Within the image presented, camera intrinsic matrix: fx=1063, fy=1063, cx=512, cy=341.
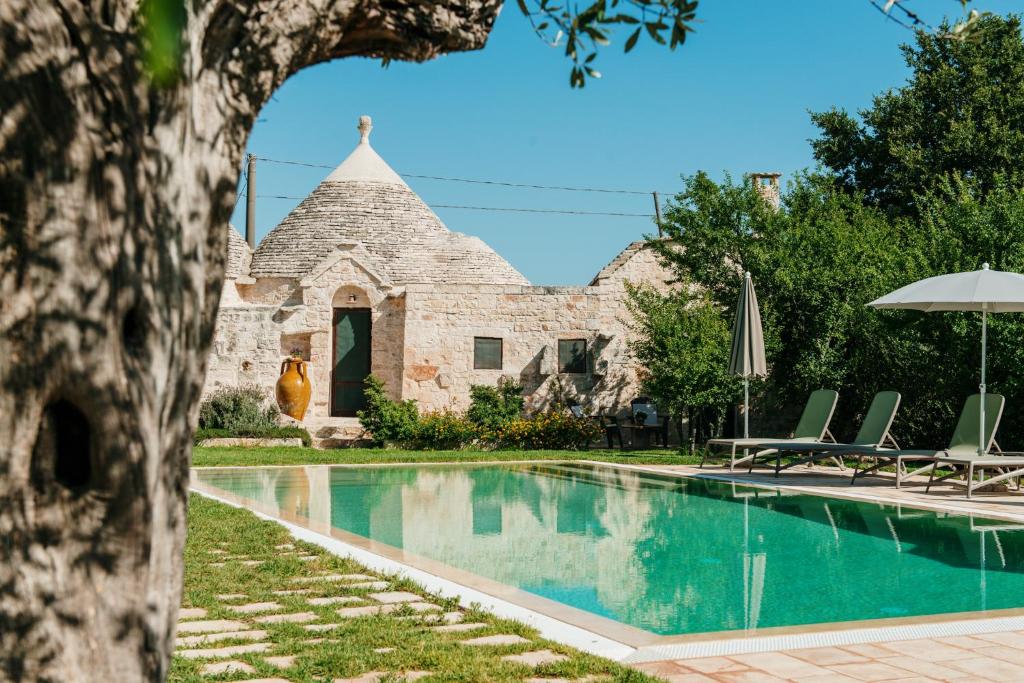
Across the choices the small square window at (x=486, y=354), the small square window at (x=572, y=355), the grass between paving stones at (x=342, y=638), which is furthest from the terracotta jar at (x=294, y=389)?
the grass between paving stones at (x=342, y=638)

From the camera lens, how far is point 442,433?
70.2 ft

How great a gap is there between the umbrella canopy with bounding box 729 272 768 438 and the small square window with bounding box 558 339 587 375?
7271mm

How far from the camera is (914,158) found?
27.0 m

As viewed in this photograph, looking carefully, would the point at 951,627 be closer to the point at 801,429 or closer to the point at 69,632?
the point at 69,632

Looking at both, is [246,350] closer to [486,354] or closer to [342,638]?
[486,354]

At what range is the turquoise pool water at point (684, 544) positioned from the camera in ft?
21.2

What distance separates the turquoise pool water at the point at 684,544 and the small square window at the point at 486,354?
9185mm

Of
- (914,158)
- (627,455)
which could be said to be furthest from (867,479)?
(914,158)

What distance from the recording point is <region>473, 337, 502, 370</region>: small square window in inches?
920

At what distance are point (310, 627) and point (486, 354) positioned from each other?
1837cm

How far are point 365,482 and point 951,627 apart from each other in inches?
379

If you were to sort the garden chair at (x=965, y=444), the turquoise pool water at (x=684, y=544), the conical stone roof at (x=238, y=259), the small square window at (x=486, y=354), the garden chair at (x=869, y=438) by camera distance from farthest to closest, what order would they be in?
1. the conical stone roof at (x=238, y=259)
2. the small square window at (x=486, y=354)
3. the garden chair at (x=869, y=438)
4. the garden chair at (x=965, y=444)
5. the turquoise pool water at (x=684, y=544)

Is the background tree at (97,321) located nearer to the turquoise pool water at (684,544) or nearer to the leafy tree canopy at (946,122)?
the turquoise pool water at (684,544)

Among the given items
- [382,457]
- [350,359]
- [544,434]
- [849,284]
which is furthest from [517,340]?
[849,284]
